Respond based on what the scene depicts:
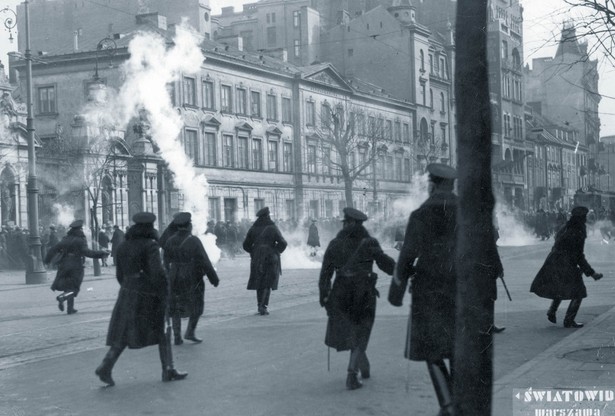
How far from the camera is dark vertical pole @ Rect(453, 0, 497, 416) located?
4316mm

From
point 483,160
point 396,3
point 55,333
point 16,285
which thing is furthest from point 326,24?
point 483,160

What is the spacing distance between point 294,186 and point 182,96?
40.1ft

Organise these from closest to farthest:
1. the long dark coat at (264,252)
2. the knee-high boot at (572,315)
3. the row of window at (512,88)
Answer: the knee-high boot at (572,315), the long dark coat at (264,252), the row of window at (512,88)

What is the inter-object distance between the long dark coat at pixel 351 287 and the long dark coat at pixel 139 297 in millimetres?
1589

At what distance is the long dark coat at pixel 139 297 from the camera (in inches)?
333

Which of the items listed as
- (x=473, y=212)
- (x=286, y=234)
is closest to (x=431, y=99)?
(x=286, y=234)

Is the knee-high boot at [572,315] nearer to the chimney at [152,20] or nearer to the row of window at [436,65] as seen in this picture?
the chimney at [152,20]

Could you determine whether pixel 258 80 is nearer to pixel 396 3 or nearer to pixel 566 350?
pixel 396 3

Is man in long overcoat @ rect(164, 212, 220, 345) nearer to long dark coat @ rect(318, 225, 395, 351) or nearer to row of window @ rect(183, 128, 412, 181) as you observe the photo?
long dark coat @ rect(318, 225, 395, 351)

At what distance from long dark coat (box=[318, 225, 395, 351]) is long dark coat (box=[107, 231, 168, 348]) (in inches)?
62.6

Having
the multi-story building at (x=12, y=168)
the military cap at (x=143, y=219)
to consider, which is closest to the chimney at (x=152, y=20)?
the multi-story building at (x=12, y=168)

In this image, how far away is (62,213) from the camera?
123ft

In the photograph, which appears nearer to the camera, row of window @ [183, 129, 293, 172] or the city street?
the city street

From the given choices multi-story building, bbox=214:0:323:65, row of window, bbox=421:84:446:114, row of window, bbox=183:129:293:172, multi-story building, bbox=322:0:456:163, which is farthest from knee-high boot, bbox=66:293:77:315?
row of window, bbox=421:84:446:114
